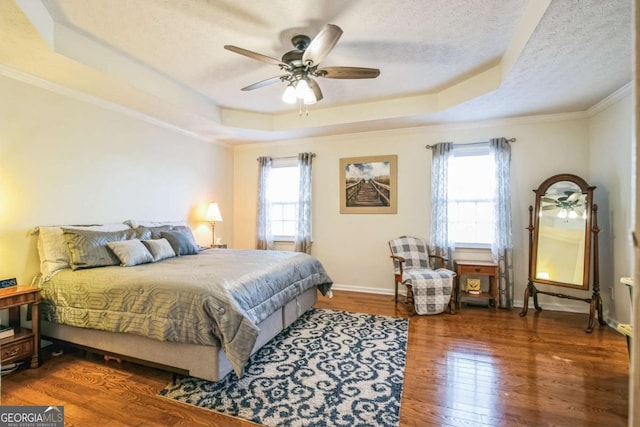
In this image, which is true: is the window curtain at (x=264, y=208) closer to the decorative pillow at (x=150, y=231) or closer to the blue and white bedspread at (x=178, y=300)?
the decorative pillow at (x=150, y=231)

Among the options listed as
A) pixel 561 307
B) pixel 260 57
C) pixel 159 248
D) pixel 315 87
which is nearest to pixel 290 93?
pixel 315 87

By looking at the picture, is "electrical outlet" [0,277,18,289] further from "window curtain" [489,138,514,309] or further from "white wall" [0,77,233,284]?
"window curtain" [489,138,514,309]

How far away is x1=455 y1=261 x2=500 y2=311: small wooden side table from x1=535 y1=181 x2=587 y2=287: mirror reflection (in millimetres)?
507

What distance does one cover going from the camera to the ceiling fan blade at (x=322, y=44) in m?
2.04

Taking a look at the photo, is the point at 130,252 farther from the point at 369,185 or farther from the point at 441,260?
the point at 441,260

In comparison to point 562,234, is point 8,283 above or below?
below

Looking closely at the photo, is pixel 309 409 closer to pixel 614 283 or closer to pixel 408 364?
pixel 408 364

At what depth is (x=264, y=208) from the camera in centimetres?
539

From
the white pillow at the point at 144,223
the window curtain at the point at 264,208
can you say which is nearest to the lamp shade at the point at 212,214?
the white pillow at the point at 144,223

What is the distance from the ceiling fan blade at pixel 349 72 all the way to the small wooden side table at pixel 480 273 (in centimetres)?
267

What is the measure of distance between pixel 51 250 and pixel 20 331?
69cm

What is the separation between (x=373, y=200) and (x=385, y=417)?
3290mm

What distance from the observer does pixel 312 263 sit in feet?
12.3

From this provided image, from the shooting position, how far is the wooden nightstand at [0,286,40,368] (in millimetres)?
2380
